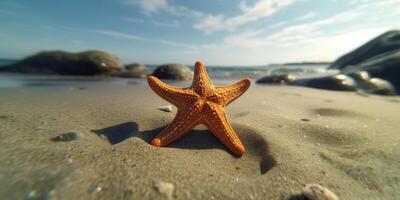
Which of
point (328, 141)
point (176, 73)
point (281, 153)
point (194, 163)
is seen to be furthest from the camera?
point (176, 73)

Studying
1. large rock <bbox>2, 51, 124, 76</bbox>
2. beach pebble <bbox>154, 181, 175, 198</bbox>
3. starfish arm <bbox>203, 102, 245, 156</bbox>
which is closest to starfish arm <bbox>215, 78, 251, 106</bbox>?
starfish arm <bbox>203, 102, 245, 156</bbox>

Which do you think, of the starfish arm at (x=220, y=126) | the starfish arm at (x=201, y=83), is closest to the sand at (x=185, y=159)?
the starfish arm at (x=220, y=126)

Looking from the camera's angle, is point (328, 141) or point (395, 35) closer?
point (328, 141)

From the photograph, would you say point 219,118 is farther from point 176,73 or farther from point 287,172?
point 176,73

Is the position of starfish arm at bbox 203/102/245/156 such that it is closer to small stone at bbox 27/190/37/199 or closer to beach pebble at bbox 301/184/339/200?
beach pebble at bbox 301/184/339/200

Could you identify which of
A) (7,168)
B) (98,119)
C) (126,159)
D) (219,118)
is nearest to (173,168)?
(126,159)

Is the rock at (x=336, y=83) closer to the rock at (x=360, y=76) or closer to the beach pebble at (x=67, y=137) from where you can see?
the rock at (x=360, y=76)

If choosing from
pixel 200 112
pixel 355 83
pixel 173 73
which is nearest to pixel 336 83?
pixel 355 83
